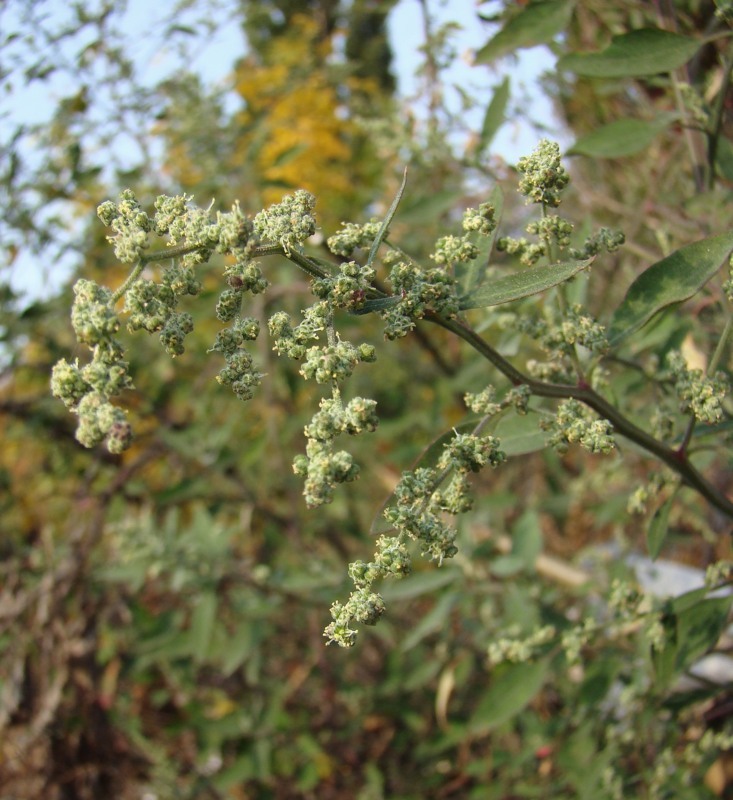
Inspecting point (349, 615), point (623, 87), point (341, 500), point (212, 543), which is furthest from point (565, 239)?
point (341, 500)

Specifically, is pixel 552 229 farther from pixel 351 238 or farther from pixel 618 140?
pixel 618 140

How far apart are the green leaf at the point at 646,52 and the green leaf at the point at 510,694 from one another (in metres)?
1.17

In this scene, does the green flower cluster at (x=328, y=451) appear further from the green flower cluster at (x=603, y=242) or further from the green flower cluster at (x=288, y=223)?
the green flower cluster at (x=603, y=242)

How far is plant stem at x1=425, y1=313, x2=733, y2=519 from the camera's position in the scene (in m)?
1.07

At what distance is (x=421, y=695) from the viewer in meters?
3.13

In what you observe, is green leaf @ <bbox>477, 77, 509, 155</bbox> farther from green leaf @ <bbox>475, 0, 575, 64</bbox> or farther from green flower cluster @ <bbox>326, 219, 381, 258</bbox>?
green flower cluster @ <bbox>326, 219, 381, 258</bbox>

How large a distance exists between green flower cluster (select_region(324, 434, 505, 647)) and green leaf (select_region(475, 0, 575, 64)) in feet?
3.34

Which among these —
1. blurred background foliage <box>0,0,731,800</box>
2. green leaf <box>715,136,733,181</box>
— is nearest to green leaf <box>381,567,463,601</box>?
blurred background foliage <box>0,0,731,800</box>

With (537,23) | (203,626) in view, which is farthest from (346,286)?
(203,626)

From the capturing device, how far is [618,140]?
179cm

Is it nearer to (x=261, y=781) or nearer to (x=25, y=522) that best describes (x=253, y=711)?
(x=261, y=781)

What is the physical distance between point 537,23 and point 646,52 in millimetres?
290

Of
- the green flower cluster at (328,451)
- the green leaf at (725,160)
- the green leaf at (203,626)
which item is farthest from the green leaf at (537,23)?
the green leaf at (203,626)

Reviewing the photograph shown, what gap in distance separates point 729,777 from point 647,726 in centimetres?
67
